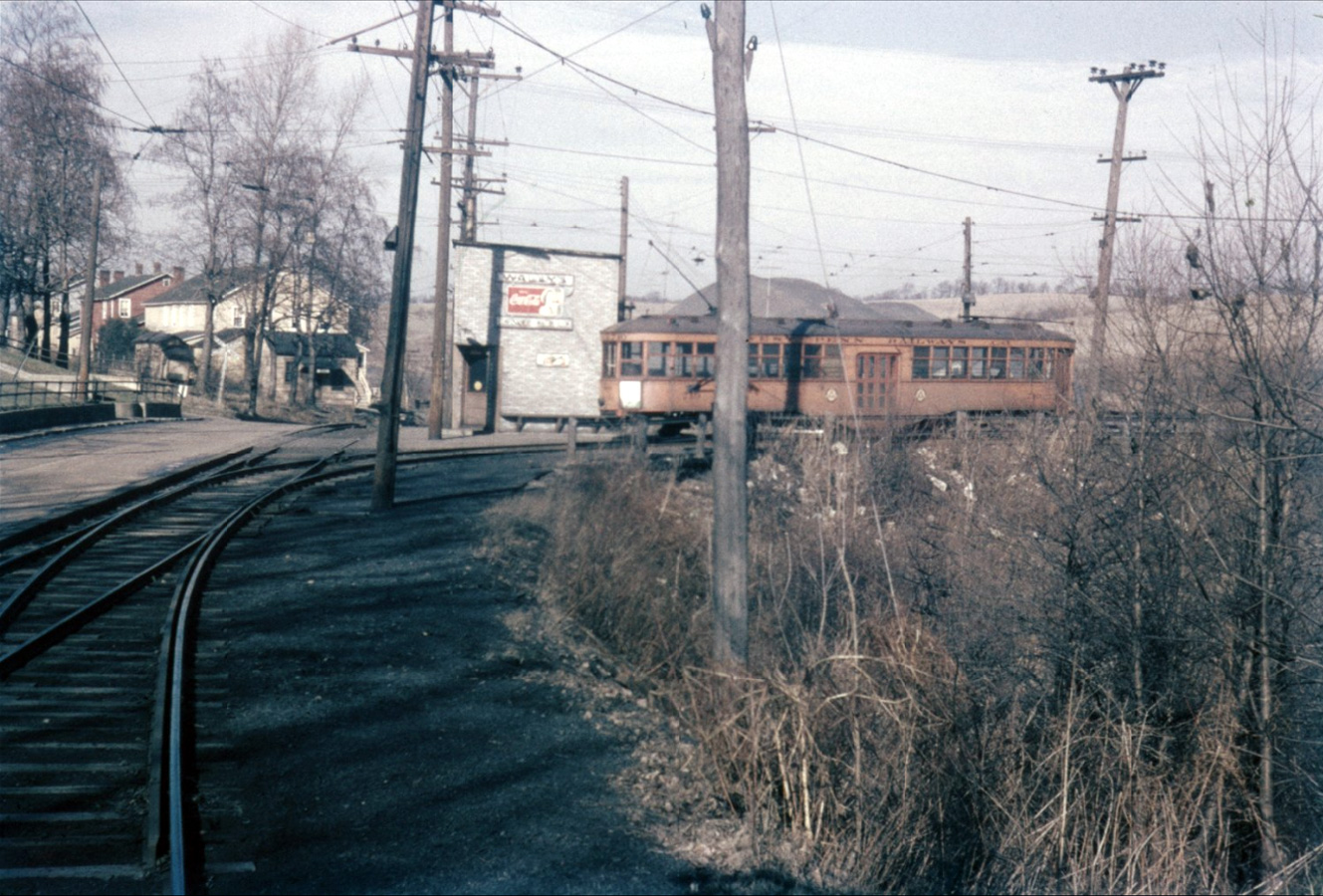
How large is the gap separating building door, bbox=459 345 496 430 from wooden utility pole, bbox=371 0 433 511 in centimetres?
1849

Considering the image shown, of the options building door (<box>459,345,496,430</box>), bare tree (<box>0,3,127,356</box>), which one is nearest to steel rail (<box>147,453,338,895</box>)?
building door (<box>459,345,496,430</box>)

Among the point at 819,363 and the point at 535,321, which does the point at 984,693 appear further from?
the point at 535,321

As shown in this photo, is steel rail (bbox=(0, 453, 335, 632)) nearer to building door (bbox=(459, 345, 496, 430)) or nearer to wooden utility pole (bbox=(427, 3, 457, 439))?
wooden utility pole (bbox=(427, 3, 457, 439))

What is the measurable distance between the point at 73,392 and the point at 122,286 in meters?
54.4

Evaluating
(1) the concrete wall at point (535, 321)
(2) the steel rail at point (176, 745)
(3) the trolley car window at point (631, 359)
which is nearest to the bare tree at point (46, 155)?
(1) the concrete wall at point (535, 321)

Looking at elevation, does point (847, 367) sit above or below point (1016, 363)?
below

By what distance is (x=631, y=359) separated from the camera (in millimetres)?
23156

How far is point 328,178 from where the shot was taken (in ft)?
135

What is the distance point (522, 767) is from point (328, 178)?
3923 centimetres

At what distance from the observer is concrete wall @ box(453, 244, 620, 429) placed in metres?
32.7

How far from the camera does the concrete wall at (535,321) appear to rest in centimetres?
3266

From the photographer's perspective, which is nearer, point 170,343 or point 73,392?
point 73,392

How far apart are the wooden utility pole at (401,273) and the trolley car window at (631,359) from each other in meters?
9.18

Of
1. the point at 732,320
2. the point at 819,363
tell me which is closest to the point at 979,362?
the point at 819,363
